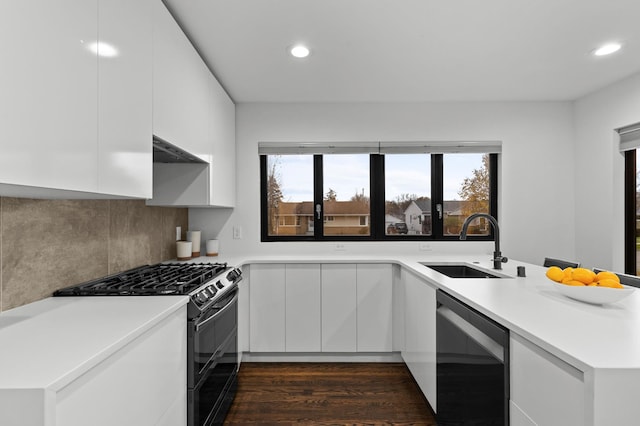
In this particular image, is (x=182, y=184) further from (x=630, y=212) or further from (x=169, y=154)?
(x=630, y=212)

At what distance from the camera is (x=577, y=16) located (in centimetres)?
194

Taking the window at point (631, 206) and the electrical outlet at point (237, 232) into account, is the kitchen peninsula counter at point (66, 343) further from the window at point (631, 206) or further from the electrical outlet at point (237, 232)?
the window at point (631, 206)

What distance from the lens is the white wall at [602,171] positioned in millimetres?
2863

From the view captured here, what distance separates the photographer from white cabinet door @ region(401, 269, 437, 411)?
6.93 feet

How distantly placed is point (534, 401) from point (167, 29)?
2239 millimetres

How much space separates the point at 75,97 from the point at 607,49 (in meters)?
3.07

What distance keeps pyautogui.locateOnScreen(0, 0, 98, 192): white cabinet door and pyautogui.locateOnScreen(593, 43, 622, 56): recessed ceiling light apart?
2.92 meters

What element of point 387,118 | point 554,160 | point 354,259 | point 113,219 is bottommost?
point 354,259

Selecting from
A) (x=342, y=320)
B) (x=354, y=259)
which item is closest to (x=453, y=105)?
(x=354, y=259)

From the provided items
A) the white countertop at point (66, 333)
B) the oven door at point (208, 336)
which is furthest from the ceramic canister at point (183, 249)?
the white countertop at point (66, 333)

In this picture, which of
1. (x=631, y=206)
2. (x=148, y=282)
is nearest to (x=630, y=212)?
(x=631, y=206)

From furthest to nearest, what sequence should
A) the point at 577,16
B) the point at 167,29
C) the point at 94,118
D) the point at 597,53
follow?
the point at 597,53, the point at 577,16, the point at 167,29, the point at 94,118

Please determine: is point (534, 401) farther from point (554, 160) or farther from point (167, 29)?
point (554, 160)

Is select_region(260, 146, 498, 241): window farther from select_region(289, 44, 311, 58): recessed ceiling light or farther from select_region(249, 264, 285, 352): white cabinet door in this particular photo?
select_region(289, 44, 311, 58): recessed ceiling light
